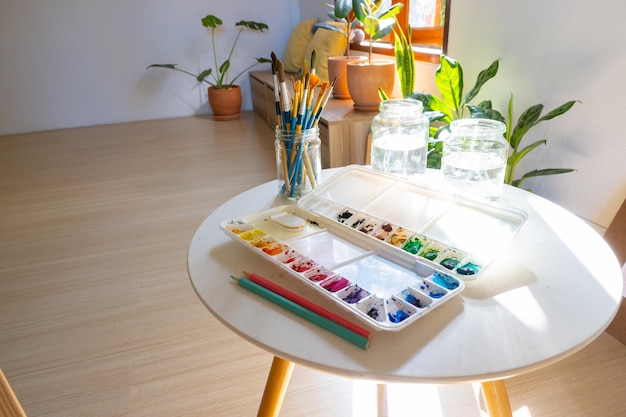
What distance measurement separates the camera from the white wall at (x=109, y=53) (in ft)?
9.88

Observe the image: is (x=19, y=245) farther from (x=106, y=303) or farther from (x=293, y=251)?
(x=293, y=251)

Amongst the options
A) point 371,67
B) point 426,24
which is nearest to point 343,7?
point 371,67

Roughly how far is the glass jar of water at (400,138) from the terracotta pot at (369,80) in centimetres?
85

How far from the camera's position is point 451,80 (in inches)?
43.6

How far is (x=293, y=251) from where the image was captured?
54 cm

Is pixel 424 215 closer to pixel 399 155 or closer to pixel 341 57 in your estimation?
pixel 399 155

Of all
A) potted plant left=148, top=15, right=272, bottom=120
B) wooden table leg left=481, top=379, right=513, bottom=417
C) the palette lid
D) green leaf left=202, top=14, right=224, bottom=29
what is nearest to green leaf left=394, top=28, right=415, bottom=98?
the palette lid

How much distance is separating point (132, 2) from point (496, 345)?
351 centimetres

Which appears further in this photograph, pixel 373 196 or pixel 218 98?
pixel 218 98

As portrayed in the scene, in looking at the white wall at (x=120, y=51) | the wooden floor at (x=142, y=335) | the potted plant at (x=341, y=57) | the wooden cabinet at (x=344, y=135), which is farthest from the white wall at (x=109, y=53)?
the wooden cabinet at (x=344, y=135)

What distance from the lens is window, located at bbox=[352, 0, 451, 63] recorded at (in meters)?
1.69

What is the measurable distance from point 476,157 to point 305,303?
474 millimetres

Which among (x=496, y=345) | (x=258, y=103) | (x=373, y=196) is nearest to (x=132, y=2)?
(x=258, y=103)

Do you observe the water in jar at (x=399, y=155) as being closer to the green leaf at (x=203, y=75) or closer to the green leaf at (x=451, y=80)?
the green leaf at (x=451, y=80)
